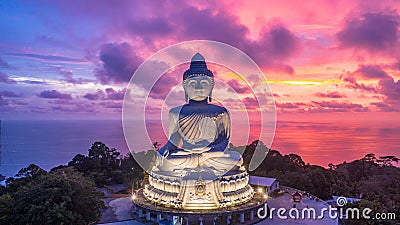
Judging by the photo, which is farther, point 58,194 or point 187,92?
point 187,92

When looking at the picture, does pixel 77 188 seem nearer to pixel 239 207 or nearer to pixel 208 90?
pixel 239 207

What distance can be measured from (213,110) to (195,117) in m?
1.21

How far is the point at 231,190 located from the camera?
18.4m

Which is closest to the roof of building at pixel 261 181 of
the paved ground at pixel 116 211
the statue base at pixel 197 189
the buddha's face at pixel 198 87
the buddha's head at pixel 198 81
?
the statue base at pixel 197 189

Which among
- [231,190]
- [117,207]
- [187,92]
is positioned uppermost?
[187,92]

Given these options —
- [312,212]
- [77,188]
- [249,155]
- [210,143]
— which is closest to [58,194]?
[77,188]

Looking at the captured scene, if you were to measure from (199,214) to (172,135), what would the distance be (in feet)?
18.7

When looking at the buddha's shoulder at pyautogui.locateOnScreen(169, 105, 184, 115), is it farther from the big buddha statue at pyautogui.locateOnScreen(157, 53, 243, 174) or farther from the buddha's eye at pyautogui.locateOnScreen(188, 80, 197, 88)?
the buddha's eye at pyautogui.locateOnScreen(188, 80, 197, 88)

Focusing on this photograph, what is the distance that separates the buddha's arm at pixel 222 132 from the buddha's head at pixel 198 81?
6.22ft

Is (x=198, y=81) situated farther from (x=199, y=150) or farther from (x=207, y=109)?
(x=199, y=150)

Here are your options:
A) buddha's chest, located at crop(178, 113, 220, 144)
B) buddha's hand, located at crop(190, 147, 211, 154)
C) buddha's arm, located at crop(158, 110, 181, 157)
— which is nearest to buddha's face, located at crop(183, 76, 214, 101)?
buddha's chest, located at crop(178, 113, 220, 144)

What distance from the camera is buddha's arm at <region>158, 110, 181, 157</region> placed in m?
20.1

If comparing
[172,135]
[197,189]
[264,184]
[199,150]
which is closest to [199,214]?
[197,189]

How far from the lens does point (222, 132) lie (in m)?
20.5
